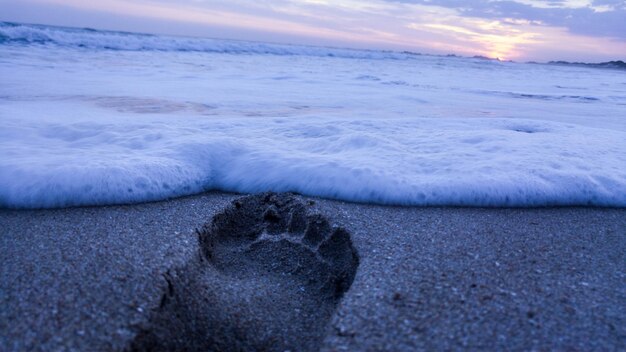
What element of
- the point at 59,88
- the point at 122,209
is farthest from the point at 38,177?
the point at 59,88

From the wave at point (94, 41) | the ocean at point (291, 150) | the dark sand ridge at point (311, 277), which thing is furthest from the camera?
the wave at point (94, 41)

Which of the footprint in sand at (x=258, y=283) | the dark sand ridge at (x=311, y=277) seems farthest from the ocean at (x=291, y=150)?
the footprint in sand at (x=258, y=283)

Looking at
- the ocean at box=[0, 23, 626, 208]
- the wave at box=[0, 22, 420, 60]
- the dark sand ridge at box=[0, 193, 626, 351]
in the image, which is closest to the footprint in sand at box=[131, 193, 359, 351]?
the dark sand ridge at box=[0, 193, 626, 351]

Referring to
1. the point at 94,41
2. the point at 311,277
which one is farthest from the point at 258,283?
the point at 94,41

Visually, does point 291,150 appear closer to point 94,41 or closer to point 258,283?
point 258,283

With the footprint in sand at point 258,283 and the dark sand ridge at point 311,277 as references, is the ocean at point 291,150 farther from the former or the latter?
the footprint in sand at point 258,283

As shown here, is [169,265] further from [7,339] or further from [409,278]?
[409,278]

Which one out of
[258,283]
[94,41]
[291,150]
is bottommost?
[258,283]

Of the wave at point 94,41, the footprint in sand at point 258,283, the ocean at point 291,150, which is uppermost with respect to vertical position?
the wave at point 94,41
